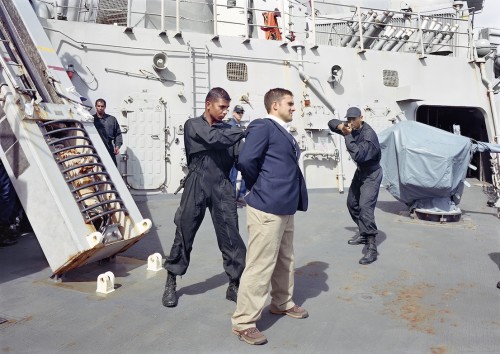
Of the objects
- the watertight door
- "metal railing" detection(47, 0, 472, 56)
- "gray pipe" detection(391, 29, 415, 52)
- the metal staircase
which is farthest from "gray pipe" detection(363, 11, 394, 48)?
the metal staircase

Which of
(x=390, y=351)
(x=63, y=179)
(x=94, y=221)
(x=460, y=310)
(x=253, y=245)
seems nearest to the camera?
(x=390, y=351)

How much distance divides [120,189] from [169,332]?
1.66 meters

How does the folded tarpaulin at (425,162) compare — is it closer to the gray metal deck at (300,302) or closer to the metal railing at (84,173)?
the gray metal deck at (300,302)

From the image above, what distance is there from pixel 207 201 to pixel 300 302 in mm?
1010

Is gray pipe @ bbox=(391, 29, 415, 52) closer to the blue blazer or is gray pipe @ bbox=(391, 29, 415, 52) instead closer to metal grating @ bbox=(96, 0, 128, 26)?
metal grating @ bbox=(96, 0, 128, 26)

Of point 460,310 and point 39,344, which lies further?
point 460,310

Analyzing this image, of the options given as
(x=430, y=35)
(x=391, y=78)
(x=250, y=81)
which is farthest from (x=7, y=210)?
(x=430, y=35)

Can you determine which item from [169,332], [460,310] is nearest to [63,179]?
[169,332]

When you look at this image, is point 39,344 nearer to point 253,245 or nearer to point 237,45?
point 253,245

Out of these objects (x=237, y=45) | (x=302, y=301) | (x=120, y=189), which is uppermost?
(x=237, y=45)

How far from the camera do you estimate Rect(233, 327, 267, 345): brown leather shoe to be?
2.49m

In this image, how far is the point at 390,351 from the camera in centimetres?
242

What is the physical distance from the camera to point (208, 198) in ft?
10.2

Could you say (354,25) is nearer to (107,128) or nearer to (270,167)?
(107,128)
